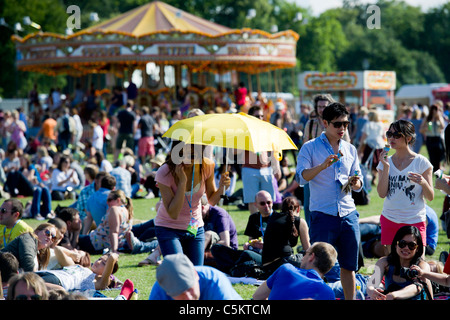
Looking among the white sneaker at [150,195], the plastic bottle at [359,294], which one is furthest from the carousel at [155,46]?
the plastic bottle at [359,294]

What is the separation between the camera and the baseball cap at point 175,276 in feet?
12.5

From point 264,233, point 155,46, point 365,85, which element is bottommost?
point 264,233

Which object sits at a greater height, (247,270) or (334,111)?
(334,111)

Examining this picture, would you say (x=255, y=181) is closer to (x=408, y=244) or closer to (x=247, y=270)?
(x=247, y=270)

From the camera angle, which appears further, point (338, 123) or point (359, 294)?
point (359, 294)

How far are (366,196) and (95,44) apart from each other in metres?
13.9

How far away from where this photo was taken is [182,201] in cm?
507

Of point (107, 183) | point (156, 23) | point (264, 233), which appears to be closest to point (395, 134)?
point (264, 233)

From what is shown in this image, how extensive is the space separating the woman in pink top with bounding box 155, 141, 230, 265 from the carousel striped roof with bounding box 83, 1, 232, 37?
19037 millimetres

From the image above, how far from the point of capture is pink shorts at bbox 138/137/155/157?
54.5ft

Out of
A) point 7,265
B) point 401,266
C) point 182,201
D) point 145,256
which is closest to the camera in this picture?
point 182,201

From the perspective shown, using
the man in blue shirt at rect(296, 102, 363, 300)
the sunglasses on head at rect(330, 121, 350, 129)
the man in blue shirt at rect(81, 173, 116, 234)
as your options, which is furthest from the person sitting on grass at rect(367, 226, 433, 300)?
the man in blue shirt at rect(81, 173, 116, 234)

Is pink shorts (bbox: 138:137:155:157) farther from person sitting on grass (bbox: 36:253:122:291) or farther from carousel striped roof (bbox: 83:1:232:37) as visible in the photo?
person sitting on grass (bbox: 36:253:122:291)

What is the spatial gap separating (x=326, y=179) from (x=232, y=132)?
0.95 meters
